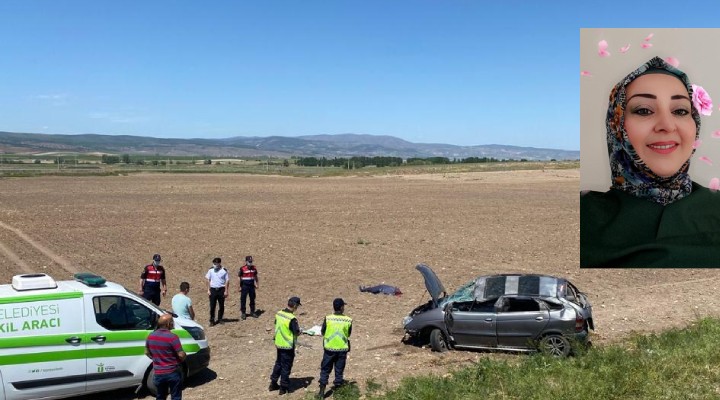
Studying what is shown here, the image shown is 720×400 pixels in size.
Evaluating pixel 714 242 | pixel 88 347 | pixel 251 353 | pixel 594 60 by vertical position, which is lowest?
pixel 251 353

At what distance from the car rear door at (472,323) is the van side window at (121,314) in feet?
19.3

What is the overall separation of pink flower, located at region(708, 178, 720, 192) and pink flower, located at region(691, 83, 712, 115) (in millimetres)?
1200

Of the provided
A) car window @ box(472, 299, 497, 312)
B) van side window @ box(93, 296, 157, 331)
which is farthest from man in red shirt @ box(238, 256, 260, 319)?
car window @ box(472, 299, 497, 312)

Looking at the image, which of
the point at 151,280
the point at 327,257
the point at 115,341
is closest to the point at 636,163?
the point at 115,341

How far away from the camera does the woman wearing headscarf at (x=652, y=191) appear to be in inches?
444

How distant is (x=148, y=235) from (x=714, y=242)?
26568mm

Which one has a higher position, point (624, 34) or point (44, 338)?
point (624, 34)

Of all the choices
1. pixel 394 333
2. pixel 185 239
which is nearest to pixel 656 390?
pixel 394 333

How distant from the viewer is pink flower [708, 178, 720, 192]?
37.2 ft

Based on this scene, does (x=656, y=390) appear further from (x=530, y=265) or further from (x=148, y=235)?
(x=148, y=235)

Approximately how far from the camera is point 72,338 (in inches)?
415

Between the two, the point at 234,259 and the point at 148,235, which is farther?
the point at 148,235

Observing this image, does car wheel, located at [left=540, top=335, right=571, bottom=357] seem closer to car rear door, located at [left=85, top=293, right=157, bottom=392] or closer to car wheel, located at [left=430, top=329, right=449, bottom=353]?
car wheel, located at [left=430, top=329, right=449, bottom=353]

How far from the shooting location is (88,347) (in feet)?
35.0
